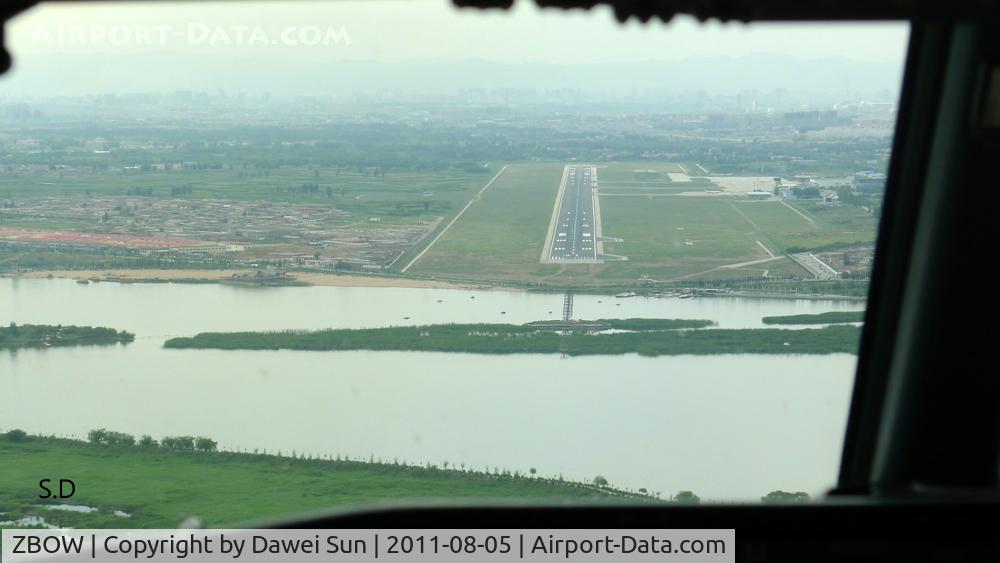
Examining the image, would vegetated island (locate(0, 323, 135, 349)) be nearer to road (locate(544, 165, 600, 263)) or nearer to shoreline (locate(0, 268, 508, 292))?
shoreline (locate(0, 268, 508, 292))

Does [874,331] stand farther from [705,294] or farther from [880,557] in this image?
[705,294]

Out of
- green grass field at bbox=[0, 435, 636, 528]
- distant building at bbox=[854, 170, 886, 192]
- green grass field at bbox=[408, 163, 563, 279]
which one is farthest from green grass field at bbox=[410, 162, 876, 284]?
green grass field at bbox=[0, 435, 636, 528]

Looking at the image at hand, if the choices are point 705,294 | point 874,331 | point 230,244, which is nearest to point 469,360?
point 705,294

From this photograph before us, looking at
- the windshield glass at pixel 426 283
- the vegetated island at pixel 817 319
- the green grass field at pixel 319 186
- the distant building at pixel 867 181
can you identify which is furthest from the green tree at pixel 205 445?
the distant building at pixel 867 181

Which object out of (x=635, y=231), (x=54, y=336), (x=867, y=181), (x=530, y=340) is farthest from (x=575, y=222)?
(x=54, y=336)

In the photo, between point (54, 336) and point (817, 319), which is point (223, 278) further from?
point (817, 319)

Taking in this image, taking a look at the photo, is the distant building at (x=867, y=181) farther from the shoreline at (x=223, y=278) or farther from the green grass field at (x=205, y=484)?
the shoreline at (x=223, y=278)
